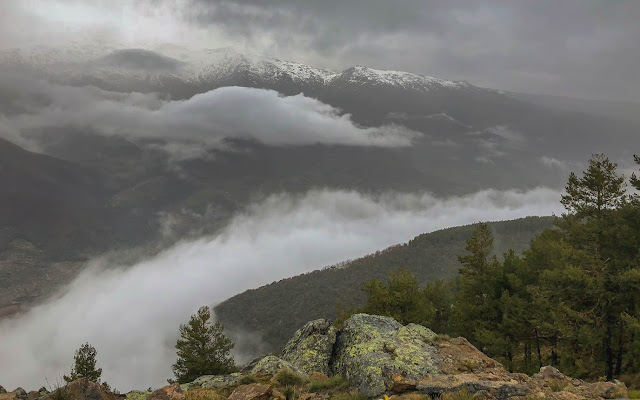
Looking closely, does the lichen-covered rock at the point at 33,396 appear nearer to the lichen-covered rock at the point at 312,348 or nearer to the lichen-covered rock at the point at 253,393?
the lichen-covered rock at the point at 253,393

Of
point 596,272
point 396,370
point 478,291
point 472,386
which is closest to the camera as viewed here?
point 472,386

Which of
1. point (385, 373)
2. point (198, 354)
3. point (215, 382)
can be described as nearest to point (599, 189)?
point (385, 373)

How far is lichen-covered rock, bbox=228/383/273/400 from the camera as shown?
1248cm

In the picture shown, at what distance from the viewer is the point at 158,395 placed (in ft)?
43.0

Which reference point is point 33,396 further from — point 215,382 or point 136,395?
point 215,382

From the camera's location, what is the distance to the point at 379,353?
50.5 ft

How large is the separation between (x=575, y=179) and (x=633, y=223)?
4936 millimetres

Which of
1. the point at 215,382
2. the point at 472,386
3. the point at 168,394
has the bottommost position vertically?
the point at 215,382

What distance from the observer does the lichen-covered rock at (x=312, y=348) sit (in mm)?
18016

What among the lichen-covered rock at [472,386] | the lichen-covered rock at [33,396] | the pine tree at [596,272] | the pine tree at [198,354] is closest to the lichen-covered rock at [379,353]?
the lichen-covered rock at [472,386]

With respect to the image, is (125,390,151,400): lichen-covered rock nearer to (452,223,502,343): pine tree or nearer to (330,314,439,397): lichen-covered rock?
(330,314,439,397): lichen-covered rock

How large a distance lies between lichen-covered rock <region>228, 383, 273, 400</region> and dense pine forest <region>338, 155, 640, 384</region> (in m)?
18.7

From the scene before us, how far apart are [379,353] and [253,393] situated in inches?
219

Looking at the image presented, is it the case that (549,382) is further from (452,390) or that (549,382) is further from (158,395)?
(158,395)
